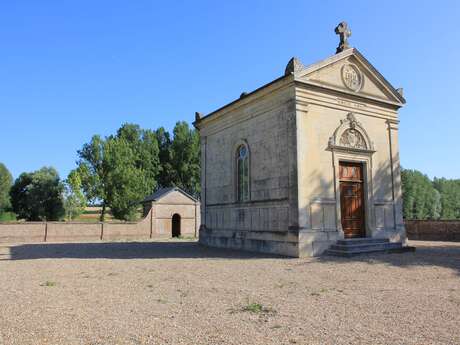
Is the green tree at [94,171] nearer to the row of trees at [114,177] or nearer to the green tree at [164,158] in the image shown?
the row of trees at [114,177]

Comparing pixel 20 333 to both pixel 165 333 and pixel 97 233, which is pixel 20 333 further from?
pixel 97 233

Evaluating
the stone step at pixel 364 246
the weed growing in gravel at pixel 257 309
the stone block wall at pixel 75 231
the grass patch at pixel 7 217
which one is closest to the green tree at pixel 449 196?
the stone block wall at pixel 75 231

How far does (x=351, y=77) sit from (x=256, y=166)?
4973mm

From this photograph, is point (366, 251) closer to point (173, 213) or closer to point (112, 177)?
point (173, 213)

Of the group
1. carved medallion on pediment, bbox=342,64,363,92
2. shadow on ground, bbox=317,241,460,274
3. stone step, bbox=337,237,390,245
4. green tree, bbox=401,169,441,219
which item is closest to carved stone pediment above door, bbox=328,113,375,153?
carved medallion on pediment, bbox=342,64,363,92

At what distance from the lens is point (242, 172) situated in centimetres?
1536

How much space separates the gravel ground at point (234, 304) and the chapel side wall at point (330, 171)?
2453 mm

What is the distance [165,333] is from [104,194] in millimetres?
37940

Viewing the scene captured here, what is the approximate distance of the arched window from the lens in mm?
14999

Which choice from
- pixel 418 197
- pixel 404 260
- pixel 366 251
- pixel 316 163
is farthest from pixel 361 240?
pixel 418 197

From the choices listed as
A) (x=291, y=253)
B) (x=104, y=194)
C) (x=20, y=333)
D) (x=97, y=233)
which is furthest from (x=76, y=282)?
(x=104, y=194)

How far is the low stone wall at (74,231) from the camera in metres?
24.4

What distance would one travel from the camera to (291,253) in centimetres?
1198

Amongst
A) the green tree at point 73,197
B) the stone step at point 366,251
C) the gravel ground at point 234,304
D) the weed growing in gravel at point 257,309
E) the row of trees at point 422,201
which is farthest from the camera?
the row of trees at point 422,201
